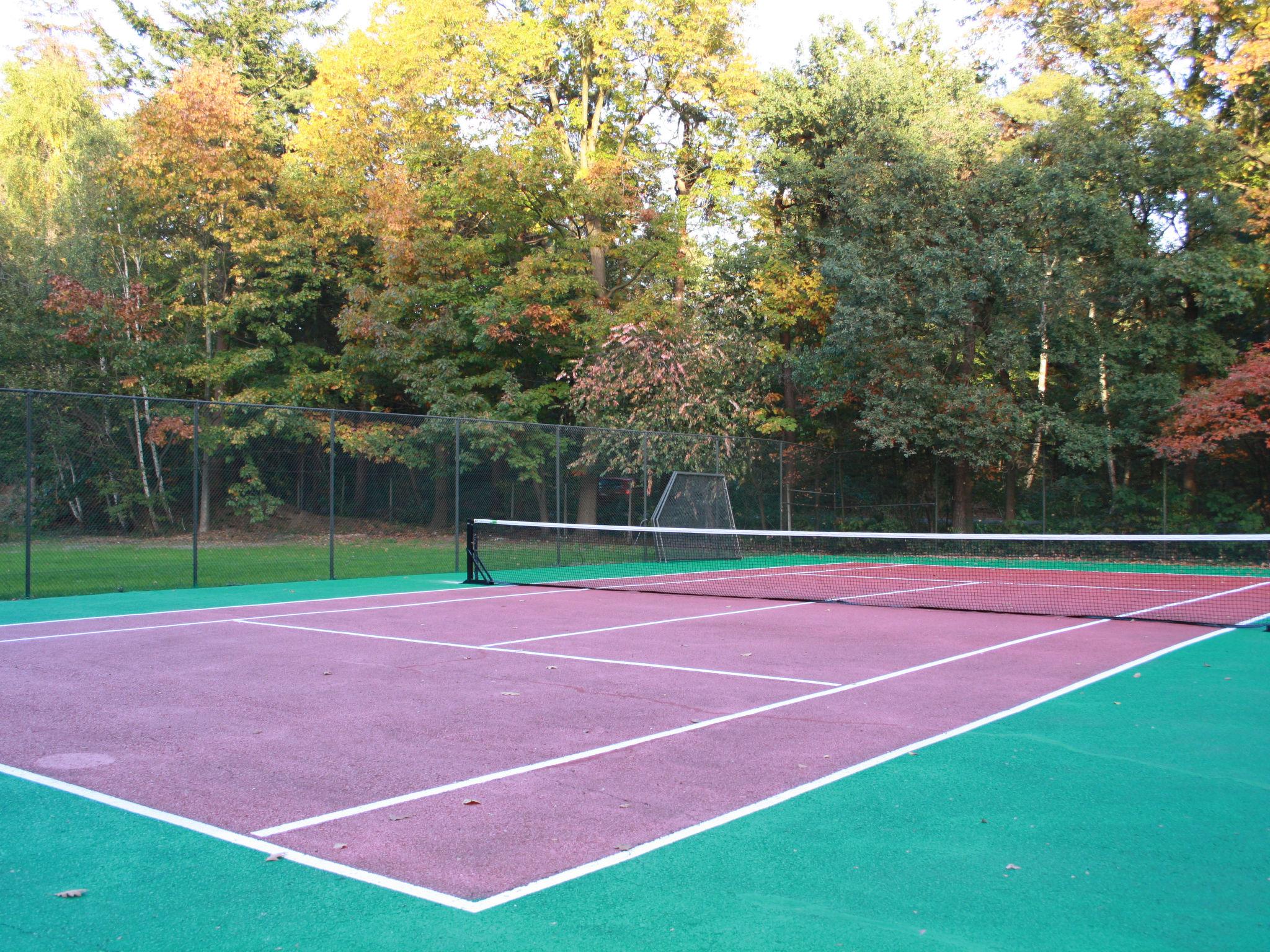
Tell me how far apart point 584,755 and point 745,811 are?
1302 mm

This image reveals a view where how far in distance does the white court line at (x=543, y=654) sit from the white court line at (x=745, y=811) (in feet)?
4.86

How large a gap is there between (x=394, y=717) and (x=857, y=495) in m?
21.5

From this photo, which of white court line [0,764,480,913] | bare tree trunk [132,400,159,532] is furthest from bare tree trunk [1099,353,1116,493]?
white court line [0,764,480,913]

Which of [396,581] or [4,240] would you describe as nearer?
[396,581]

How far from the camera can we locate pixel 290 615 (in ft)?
39.8

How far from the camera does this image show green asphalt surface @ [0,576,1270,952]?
3373 mm

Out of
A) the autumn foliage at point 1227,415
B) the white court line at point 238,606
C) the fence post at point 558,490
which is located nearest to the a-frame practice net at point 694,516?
the fence post at point 558,490

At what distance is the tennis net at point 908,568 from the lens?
13.9 metres

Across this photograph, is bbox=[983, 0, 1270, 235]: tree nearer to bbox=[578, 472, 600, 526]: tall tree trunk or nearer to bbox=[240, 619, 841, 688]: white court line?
bbox=[578, 472, 600, 526]: tall tree trunk

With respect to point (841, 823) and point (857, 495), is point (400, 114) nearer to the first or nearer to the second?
point (857, 495)

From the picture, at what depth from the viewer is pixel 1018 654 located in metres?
9.41

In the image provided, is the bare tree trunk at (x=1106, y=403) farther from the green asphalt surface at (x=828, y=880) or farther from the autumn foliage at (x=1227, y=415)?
the green asphalt surface at (x=828, y=880)

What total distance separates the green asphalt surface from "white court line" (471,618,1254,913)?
0.20 feet

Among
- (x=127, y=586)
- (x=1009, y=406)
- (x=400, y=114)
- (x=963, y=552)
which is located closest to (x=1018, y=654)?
(x=127, y=586)
